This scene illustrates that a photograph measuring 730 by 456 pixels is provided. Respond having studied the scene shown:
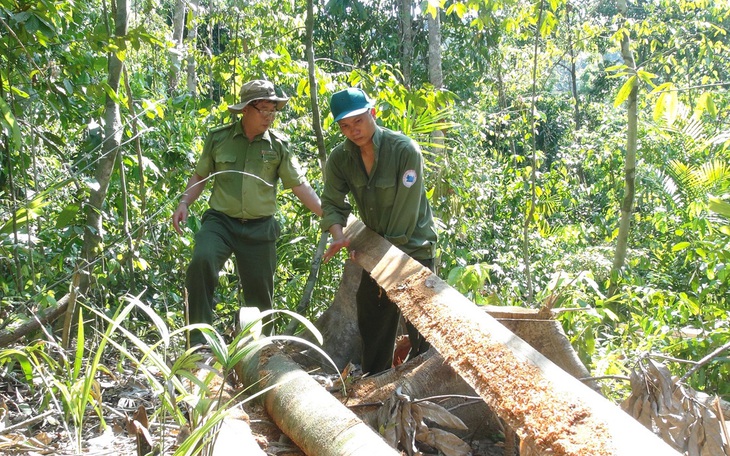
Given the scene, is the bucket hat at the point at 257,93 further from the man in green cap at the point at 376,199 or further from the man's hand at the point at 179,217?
the man's hand at the point at 179,217

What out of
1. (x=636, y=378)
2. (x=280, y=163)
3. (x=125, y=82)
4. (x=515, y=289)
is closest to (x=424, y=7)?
(x=280, y=163)

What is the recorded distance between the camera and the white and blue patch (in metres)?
4.38

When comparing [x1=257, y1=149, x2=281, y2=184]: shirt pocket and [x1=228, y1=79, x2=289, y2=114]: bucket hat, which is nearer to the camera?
[x1=228, y1=79, x2=289, y2=114]: bucket hat

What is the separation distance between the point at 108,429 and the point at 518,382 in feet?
5.69

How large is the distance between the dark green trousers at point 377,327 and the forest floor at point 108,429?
3.62ft

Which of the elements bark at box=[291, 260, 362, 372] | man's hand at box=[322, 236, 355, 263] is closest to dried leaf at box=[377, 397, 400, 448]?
man's hand at box=[322, 236, 355, 263]

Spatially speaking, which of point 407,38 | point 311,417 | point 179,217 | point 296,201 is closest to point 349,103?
point 179,217

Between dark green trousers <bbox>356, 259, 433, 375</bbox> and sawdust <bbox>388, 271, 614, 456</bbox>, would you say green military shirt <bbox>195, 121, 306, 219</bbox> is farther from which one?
sawdust <bbox>388, 271, 614, 456</bbox>

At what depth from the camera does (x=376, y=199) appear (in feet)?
15.0

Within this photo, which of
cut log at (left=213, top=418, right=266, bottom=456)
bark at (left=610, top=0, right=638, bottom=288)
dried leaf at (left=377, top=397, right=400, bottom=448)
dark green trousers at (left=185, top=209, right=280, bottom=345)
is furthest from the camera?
bark at (left=610, top=0, right=638, bottom=288)

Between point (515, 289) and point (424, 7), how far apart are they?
3906 mm

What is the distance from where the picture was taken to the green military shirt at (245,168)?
4.91 m

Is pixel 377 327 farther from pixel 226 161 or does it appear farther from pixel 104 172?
pixel 104 172

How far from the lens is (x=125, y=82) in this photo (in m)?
5.13
